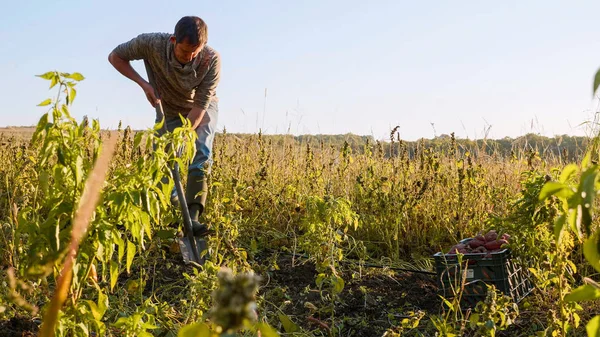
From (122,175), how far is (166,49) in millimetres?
2842

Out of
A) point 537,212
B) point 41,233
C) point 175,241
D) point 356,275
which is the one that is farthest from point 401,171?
point 41,233

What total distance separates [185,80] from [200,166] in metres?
0.60

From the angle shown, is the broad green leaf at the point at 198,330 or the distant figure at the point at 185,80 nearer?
the broad green leaf at the point at 198,330

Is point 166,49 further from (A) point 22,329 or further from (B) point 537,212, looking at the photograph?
(B) point 537,212

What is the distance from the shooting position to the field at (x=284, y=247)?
1841 millimetres

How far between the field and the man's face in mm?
714

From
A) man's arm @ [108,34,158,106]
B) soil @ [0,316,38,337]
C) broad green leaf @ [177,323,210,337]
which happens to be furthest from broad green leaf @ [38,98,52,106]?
man's arm @ [108,34,158,106]

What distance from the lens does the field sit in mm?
1841

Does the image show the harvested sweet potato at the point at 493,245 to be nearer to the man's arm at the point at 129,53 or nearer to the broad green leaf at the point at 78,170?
the broad green leaf at the point at 78,170

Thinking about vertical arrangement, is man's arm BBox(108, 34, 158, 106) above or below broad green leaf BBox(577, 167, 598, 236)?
above

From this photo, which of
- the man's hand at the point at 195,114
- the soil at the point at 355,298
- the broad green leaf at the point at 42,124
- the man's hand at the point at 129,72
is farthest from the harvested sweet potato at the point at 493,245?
the broad green leaf at the point at 42,124

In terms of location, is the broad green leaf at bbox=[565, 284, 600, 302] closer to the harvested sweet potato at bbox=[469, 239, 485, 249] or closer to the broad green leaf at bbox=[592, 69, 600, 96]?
the broad green leaf at bbox=[592, 69, 600, 96]

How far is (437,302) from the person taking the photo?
357 cm

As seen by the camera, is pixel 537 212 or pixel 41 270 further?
pixel 537 212
